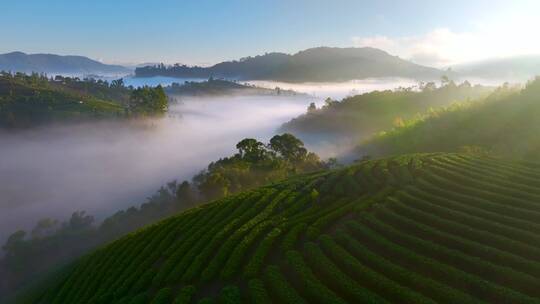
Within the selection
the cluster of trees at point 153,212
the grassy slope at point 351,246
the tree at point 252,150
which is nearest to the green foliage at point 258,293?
the grassy slope at point 351,246

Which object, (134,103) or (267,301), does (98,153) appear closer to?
(134,103)

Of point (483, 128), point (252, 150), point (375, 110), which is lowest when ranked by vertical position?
point (252, 150)

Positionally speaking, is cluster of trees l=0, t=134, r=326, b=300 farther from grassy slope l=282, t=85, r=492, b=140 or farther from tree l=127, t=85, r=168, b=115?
tree l=127, t=85, r=168, b=115

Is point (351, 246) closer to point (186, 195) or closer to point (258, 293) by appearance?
point (258, 293)

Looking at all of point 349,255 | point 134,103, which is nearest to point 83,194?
point 134,103

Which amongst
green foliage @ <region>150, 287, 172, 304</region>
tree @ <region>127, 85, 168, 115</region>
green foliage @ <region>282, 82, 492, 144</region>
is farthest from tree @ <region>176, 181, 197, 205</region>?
tree @ <region>127, 85, 168, 115</region>

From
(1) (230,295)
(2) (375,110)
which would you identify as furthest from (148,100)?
(1) (230,295)

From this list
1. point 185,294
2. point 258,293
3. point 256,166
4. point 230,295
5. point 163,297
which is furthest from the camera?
point 256,166
